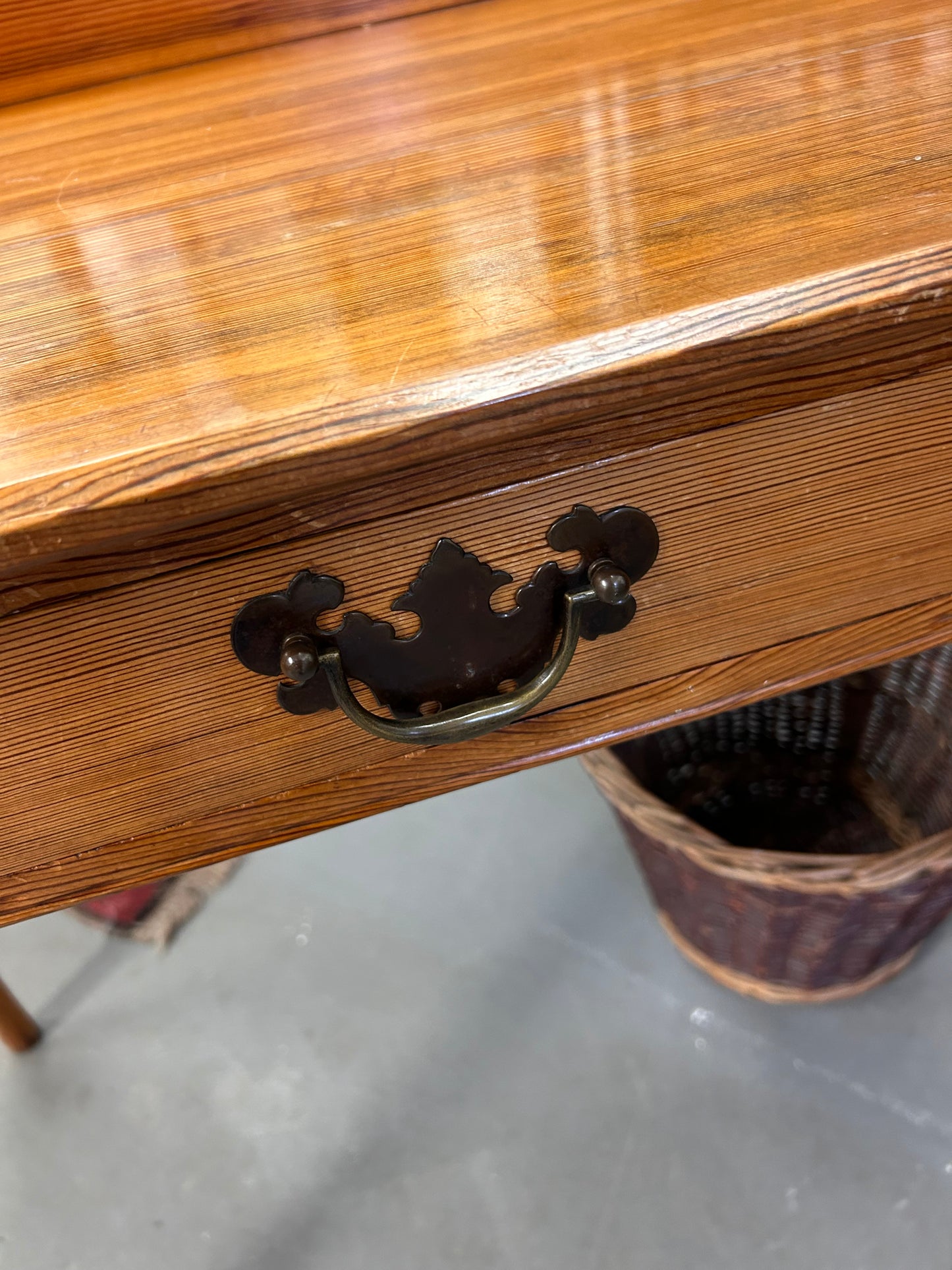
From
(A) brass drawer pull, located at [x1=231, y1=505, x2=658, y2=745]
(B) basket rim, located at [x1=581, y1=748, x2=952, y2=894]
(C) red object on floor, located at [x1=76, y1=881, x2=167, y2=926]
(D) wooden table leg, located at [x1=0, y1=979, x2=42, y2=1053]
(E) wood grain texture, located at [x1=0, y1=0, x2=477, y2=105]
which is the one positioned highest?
(E) wood grain texture, located at [x1=0, y1=0, x2=477, y2=105]

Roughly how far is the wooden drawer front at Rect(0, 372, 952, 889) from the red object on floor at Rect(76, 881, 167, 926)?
700 mm

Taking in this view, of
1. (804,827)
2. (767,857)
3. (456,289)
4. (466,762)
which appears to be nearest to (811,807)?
(804,827)

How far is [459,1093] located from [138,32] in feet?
2.95

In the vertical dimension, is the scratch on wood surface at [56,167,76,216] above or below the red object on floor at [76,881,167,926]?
above

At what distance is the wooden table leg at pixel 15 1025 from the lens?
89cm

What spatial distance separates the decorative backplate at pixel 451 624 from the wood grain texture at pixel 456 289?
1.2 inches

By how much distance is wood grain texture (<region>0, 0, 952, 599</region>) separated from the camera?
0.30 meters

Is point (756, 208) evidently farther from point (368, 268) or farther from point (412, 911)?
point (412, 911)

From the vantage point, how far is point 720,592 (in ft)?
1.36

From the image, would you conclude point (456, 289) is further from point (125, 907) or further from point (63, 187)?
point (125, 907)

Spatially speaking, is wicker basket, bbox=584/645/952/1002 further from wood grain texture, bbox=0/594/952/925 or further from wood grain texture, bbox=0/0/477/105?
wood grain texture, bbox=0/0/477/105

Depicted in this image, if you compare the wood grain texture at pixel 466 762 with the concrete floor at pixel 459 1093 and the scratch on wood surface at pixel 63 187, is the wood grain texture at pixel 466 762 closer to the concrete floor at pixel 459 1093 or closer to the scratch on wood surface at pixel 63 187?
the scratch on wood surface at pixel 63 187

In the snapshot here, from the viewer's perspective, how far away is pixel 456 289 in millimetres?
343

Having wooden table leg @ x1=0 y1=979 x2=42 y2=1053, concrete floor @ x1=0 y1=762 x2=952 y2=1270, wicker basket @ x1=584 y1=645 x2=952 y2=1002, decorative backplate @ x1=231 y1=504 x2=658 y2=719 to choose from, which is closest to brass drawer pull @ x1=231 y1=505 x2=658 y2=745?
decorative backplate @ x1=231 y1=504 x2=658 y2=719
